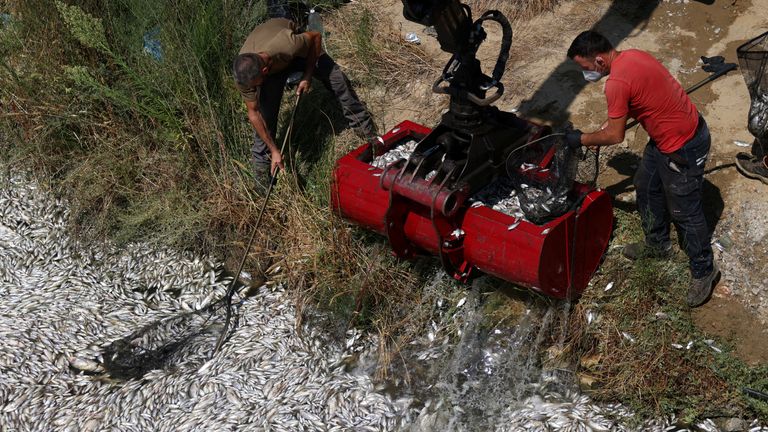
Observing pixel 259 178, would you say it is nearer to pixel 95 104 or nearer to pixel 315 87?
pixel 315 87

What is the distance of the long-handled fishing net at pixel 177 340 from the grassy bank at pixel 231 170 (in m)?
0.45

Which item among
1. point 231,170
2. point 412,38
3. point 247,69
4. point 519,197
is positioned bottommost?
point 231,170

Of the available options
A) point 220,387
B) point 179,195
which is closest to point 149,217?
point 179,195

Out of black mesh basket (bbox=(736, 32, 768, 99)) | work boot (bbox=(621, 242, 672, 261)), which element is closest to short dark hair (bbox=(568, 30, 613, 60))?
black mesh basket (bbox=(736, 32, 768, 99))

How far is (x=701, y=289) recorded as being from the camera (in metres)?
5.13

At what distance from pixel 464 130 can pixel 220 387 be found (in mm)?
2396

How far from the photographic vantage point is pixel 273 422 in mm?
5191

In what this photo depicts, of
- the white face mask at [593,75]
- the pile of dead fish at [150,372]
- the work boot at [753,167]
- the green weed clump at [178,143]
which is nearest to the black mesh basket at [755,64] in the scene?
the work boot at [753,167]

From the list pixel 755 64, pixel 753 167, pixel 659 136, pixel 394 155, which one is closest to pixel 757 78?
pixel 755 64

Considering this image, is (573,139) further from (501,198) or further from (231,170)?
(231,170)

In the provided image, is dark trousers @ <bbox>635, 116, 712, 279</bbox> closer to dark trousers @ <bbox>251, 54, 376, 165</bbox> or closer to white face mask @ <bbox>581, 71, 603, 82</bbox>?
white face mask @ <bbox>581, 71, 603, 82</bbox>

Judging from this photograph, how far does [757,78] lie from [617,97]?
1.46 metres

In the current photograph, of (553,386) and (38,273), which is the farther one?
(38,273)

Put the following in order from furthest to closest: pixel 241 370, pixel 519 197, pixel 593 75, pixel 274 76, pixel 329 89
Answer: pixel 329 89 → pixel 274 76 → pixel 241 370 → pixel 519 197 → pixel 593 75
